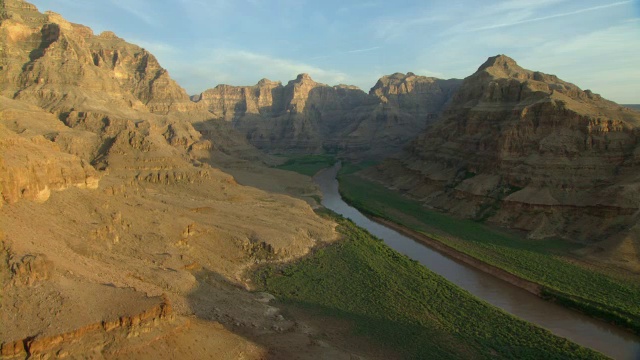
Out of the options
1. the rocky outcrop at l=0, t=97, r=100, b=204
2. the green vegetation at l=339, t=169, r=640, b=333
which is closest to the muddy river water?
the green vegetation at l=339, t=169, r=640, b=333

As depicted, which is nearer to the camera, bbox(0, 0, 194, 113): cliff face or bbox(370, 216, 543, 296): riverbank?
bbox(370, 216, 543, 296): riverbank

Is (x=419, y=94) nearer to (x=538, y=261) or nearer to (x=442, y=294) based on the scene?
(x=538, y=261)

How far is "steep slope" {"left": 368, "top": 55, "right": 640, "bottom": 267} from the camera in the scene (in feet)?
166

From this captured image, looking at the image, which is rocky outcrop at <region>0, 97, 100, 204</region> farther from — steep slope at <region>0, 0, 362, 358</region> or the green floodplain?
the green floodplain

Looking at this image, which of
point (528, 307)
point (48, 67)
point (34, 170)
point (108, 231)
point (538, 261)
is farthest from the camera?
point (48, 67)

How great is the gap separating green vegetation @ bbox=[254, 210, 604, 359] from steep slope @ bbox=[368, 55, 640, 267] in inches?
716

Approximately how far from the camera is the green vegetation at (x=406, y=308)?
26.7 m

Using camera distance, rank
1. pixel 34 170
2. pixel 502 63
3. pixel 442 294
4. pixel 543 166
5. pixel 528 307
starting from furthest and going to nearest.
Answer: pixel 502 63 < pixel 543 166 < pixel 528 307 < pixel 442 294 < pixel 34 170

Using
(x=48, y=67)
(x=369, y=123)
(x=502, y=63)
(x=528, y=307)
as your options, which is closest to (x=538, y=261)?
(x=528, y=307)

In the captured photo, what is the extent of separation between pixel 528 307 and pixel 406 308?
10.7 metres

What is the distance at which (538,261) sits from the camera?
145ft

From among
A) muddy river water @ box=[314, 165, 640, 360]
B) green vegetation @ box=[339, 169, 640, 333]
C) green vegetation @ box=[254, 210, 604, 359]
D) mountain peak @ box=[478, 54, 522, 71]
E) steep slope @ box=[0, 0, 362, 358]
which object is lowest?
muddy river water @ box=[314, 165, 640, 360]

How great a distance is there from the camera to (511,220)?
57344mm

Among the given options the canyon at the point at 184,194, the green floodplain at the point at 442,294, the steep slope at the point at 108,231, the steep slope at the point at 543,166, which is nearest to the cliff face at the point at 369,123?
the canyon at the point at 184,194
